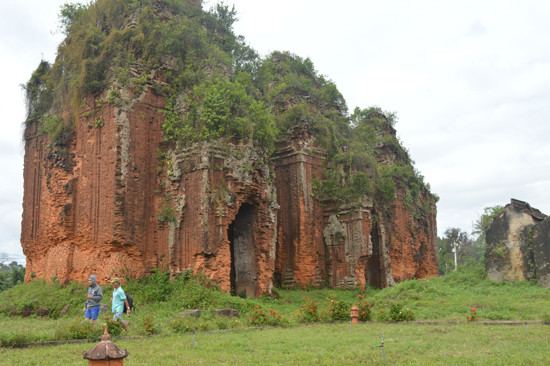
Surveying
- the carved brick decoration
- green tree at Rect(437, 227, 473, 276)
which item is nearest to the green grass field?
the carved brick decoration

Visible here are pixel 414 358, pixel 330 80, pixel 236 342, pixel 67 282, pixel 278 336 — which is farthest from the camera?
pixel 330 80

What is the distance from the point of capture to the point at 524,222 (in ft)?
51.6

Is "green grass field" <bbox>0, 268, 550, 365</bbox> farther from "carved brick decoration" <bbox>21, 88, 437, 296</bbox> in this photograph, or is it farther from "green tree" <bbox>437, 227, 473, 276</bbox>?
"green tree" <bbox>437, 227, 473, 276</bbox>

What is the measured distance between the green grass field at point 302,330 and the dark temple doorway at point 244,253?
0.89 m

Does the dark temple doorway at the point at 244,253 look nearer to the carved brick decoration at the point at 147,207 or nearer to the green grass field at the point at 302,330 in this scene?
the carved brick decoration at the point at 147,207

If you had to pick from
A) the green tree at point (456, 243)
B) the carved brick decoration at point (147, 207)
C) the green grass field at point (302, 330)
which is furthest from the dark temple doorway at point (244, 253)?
the green tree at point (456, 243)

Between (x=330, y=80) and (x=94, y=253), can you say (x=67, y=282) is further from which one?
(x=330, y=80)

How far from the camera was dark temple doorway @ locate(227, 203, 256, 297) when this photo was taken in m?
17.8

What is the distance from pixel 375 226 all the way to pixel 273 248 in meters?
7.92

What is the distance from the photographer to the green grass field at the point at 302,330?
790 centimetres

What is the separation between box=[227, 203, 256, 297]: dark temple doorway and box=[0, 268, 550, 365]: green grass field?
888 millimetres

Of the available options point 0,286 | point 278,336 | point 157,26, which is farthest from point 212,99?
point 0,286

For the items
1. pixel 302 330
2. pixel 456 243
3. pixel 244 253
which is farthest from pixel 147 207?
pixel 456 243

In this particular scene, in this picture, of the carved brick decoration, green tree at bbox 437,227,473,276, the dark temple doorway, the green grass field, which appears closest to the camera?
the green grass field
